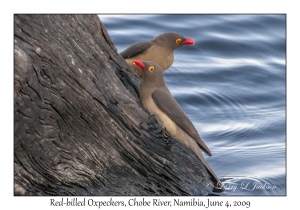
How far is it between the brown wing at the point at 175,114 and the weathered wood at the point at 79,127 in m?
0.42

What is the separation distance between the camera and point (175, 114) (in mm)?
7605

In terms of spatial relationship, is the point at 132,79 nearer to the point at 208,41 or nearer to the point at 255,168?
the point at 255,168

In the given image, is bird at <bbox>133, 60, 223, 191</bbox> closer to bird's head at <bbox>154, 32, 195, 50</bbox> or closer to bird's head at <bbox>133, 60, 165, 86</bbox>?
bird's head at <bbox>133, 60, 165, 86</bbox>

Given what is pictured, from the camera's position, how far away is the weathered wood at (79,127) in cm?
607

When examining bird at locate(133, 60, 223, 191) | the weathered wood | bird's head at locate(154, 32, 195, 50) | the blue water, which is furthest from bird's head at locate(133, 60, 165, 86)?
bird's head at locate(154, 32, 195, 50)

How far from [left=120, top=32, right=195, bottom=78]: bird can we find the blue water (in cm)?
147

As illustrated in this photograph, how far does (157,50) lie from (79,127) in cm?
406

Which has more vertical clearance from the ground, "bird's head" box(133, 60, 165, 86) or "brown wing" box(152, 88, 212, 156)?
"bird's head" box(133, 60, 165, 86)

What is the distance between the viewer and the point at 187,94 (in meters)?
12.4

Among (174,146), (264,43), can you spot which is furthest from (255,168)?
(264,43)

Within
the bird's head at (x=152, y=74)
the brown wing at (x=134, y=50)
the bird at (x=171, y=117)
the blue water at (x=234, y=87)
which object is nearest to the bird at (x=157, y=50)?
the brown wing at (x=134, y=50)

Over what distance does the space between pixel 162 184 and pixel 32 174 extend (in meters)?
1.41

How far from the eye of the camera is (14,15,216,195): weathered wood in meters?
6.07

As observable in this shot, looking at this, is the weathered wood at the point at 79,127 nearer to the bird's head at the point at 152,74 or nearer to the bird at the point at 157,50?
the bird's head at the point at 152,74
